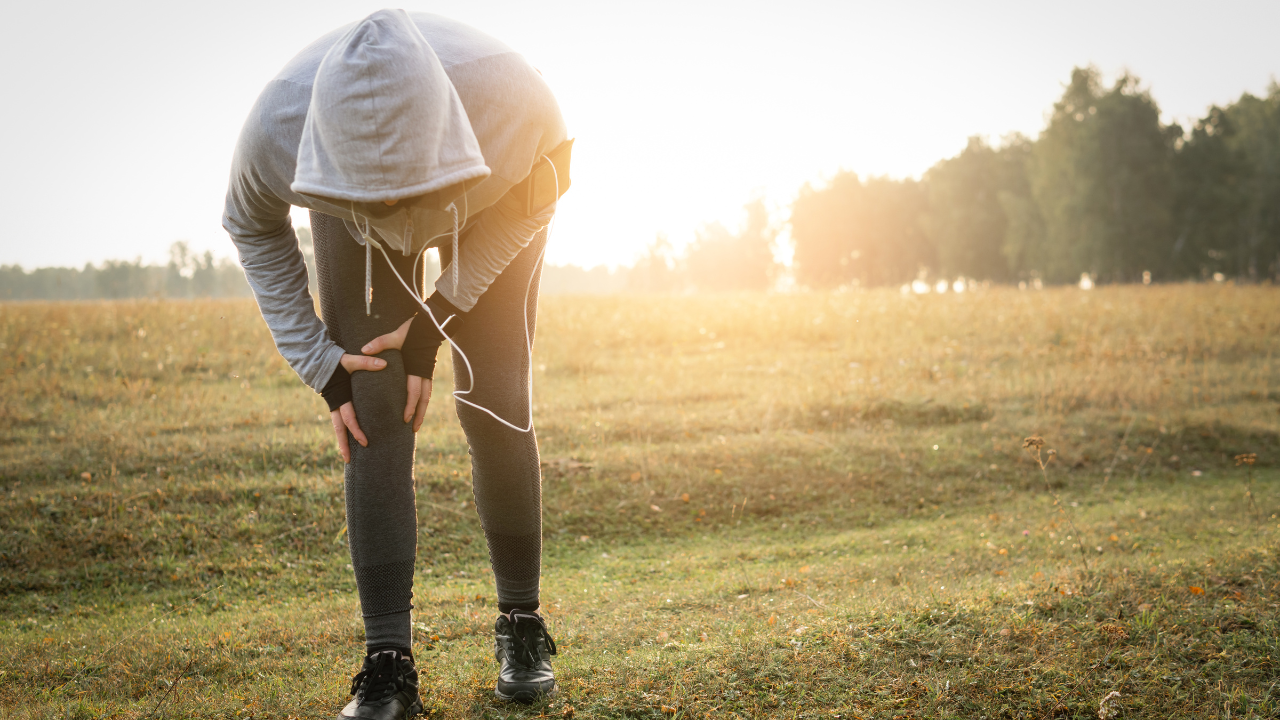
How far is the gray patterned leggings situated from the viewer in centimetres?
162

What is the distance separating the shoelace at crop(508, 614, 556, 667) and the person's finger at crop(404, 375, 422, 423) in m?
0.61

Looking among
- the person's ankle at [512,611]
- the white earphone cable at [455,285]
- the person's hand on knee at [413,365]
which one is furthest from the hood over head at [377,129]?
the person's ankle at [512,611]

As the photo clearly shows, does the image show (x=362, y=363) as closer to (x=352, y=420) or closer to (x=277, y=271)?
(x=352, y=420)

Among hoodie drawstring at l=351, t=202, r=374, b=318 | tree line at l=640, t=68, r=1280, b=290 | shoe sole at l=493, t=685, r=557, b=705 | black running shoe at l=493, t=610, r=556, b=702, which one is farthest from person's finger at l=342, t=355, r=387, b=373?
tree line at l=640, t=68, r=1280, b=290

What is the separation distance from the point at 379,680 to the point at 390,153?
1.11 metres

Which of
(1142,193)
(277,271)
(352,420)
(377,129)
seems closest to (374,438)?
(352,420)

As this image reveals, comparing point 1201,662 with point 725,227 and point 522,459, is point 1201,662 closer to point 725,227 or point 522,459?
point 522,459

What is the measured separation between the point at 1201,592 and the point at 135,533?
437cm

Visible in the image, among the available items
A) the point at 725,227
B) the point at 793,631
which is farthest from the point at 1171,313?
the point at 725,227

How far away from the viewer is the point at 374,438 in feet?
5.33

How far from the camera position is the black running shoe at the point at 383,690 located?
5.12 feet

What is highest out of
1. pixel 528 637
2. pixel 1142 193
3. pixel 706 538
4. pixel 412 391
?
pixel 1142 193

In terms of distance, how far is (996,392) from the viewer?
6.98 m

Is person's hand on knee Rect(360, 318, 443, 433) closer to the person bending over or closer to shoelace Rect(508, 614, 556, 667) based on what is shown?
the person bending over
